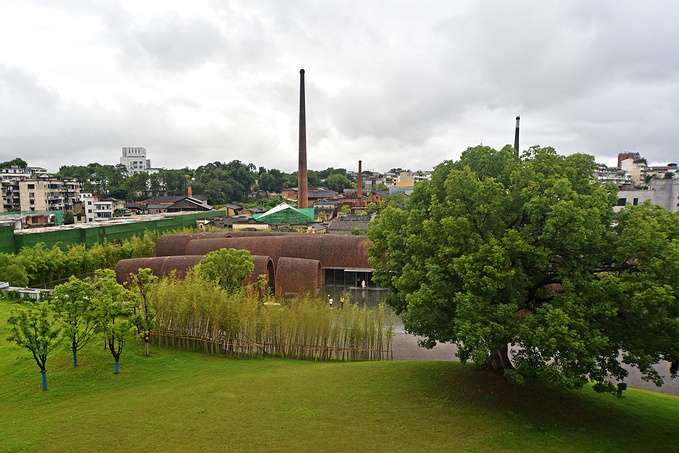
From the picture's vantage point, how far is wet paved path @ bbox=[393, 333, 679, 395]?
13789 millimetres

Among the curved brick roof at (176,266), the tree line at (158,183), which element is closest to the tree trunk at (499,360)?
the curved brick roof at (176,266)

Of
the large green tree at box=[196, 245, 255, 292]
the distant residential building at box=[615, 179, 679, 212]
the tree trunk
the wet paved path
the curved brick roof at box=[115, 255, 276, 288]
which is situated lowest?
the wet paved path

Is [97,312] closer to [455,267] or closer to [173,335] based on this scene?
[173,335]

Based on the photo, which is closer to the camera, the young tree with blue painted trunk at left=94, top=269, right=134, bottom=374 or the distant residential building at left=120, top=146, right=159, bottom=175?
the young tree with blue painted trunk at left=94, top=269, right=134, bottom=374

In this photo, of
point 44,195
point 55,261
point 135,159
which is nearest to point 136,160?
point 135,159

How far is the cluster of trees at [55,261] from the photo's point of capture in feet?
73.7

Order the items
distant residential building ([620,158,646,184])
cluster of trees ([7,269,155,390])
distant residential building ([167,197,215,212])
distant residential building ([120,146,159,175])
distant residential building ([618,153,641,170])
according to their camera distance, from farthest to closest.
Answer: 1. distant residential building ([120,146,159,175])
2. distant residential building ([618,153,641,170])
3. distant residential building ([620,158,646,184])
4. distant residential building ([167,197,215,212])
5. cluster of trees ([7,269,155,390])

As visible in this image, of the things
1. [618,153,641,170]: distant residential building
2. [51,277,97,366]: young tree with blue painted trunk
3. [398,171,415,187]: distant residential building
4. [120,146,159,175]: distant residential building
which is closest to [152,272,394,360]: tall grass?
[51,277,97,366]: young tree with blue painted trunk

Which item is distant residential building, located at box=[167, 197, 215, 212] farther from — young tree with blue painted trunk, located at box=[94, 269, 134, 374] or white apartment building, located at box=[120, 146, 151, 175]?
white apartment building, located at box=[120, 146, 151, 175]

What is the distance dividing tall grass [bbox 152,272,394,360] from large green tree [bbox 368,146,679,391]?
4.76 metres

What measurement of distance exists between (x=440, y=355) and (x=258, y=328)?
7.13 m

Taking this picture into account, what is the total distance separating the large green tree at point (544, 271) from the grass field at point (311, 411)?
1.16m

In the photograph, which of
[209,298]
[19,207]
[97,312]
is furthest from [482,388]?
[19,207]

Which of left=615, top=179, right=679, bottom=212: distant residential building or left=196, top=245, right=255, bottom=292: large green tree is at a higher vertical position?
left=615, top=179, right=679, bottom=212: distant residential building
